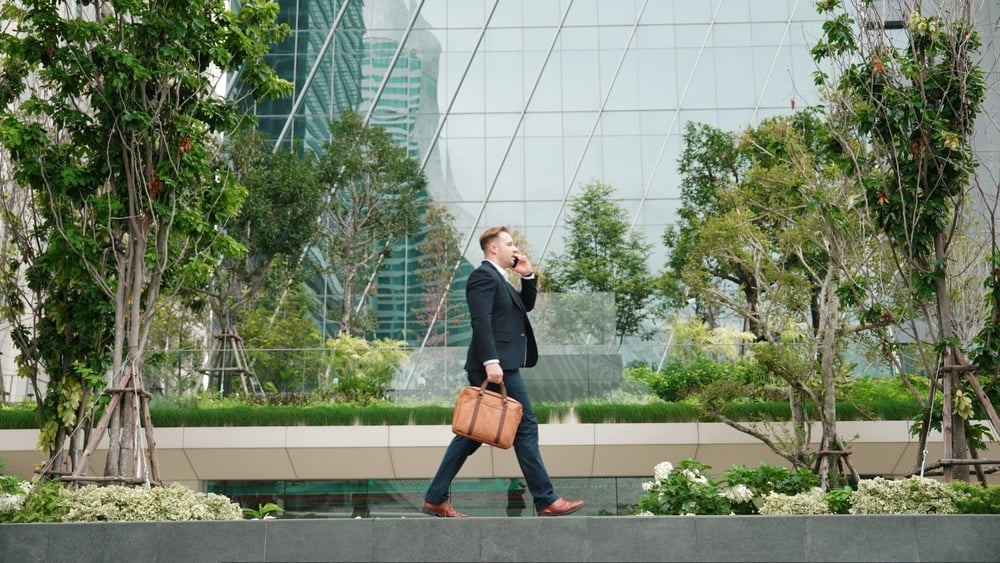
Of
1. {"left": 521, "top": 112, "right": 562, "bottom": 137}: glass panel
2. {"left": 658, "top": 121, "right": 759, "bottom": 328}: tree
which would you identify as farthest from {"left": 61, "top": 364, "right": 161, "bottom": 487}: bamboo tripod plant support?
{"left": 521, "top": 112, "right": 562, "bottom": 137}: glass panel

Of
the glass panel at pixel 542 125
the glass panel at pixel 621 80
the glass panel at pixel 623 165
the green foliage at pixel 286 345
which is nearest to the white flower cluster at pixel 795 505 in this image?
the green foliage at pixel 286 345

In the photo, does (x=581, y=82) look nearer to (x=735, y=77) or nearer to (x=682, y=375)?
(x=735, y=77)

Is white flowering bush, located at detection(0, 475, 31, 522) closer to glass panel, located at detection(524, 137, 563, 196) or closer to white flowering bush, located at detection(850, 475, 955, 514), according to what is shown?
white flowering bush, located at detection(850, 475, 955, 514)

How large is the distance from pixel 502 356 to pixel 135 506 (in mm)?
2655

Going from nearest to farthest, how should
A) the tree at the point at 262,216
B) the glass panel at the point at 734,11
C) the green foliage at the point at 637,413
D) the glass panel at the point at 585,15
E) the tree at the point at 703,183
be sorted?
the green foliage at the point at 637,413, the tree at the point at 262,216, the tree at the point at 703,183, the glass panel at the point at 734,11, the glass panel at the point at 585,15

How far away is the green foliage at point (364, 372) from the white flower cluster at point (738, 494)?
315 inches

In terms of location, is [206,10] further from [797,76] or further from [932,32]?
[797,76]

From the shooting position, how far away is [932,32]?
313 inches

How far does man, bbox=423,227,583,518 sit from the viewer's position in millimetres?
5871

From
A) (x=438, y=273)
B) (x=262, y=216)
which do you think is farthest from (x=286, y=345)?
(x=438, y=273)

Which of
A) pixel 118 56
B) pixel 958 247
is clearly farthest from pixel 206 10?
pixel 958 247

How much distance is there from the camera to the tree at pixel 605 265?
22859 mm

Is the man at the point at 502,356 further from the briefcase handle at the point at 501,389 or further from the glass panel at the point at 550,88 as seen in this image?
the glass panel at the point at 550,88

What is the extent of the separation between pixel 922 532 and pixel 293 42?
2783cm
